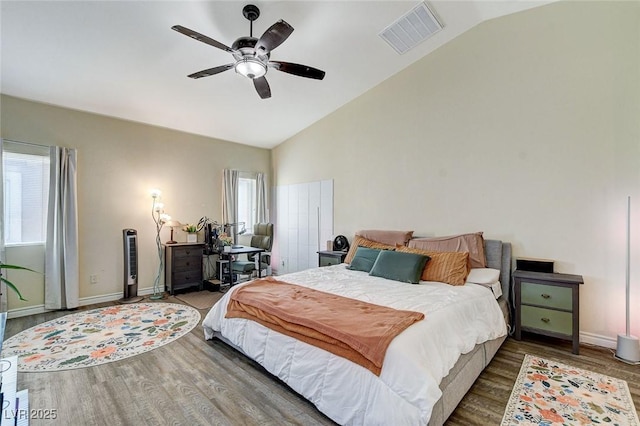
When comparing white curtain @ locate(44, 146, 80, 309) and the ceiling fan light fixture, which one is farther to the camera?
white curtain @ locate(44, 146, 80, 309)

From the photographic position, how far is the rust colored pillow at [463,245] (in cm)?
340

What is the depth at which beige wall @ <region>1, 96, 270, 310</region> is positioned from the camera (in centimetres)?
396

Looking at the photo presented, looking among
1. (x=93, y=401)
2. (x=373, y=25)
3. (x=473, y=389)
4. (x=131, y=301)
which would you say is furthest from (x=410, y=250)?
(x=131, y=301)

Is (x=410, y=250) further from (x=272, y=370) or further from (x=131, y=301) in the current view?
(x=131, y=301)

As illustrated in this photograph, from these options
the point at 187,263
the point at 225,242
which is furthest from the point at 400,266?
the point at 187,263

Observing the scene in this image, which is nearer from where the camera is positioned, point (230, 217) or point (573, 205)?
point (573, 205)

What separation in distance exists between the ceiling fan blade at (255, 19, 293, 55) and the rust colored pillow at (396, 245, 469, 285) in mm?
2696

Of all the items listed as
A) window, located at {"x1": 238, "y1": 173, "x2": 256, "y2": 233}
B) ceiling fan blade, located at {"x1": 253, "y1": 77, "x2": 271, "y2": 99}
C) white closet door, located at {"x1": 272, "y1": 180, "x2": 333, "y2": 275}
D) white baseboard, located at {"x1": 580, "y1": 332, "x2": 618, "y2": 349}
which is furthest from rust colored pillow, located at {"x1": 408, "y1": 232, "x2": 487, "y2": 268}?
window, located at {"x1": 238, "y1": 173, "x2": 256, "y2": 233}

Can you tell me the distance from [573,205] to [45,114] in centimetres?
670

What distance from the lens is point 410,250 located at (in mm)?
3701

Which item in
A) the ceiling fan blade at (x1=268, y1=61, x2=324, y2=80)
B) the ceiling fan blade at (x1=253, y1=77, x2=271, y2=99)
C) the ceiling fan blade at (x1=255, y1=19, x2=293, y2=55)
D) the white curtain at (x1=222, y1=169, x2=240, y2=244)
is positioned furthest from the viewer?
the white curtain at (x1=222, y1=169, x2=240, y2=244)

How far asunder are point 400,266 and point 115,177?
4.52 meters

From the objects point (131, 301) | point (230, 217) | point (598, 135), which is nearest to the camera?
point (598, 135)

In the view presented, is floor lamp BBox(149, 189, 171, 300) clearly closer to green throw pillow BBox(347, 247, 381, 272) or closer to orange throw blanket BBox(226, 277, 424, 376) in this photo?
orange throw blanket BBox(226, 277, 424, 376)
